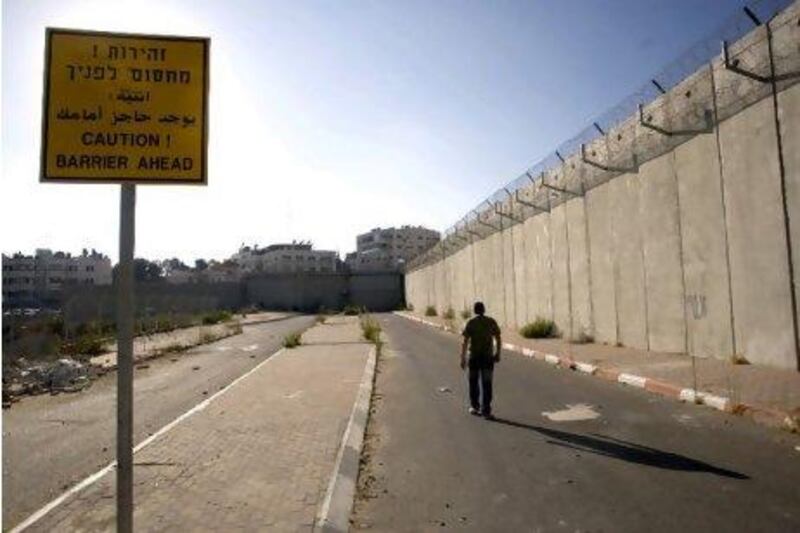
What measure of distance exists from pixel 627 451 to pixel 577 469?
99cm

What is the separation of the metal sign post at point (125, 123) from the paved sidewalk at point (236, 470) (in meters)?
2.43

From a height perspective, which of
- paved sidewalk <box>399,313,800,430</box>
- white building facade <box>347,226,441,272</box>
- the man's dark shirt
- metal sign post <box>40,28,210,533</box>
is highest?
white building facade <box>347,226,441,272</box>

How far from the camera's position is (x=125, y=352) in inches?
131

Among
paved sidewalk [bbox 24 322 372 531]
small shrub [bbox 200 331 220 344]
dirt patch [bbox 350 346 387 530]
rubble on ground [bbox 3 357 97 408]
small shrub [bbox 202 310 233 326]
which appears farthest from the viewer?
small shrub [bbox 202 310 233 326]

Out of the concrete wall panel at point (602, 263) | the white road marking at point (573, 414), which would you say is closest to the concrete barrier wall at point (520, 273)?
the concrete wall panel at point (602, 263)

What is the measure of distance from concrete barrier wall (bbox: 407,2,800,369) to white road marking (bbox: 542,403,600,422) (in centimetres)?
430

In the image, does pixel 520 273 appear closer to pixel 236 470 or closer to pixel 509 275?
pixel 509 275

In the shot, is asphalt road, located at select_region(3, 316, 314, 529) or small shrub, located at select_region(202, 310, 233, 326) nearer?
asphalt road, located at select_region(3, 316, 314, 529)

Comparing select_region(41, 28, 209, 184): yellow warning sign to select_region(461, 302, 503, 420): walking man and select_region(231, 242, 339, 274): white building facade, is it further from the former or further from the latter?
select_region(231, 242, 339, 274): white building facade

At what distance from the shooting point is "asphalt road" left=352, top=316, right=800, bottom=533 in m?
5.32

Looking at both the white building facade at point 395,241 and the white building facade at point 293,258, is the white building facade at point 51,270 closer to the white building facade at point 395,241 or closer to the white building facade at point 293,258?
the white building facade at point 293,258

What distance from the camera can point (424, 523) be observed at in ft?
17.8

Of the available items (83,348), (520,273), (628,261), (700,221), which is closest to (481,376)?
(700,221)

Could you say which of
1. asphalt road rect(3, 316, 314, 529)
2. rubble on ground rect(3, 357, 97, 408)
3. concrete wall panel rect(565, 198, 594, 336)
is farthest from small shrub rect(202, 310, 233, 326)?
concrete wall panel rect(565, 198, 594, 336)
